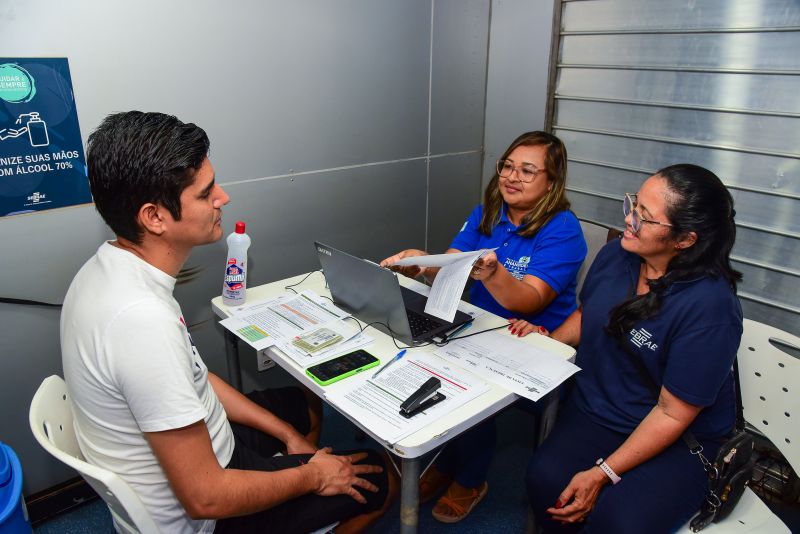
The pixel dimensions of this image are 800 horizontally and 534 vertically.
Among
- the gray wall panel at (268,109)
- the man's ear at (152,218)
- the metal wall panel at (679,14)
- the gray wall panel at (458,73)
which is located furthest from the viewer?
the gray wall panel at (458,73)

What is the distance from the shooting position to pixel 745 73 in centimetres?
230

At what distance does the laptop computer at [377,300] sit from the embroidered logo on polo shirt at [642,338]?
0.51 meters

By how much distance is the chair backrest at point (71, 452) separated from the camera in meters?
1.08

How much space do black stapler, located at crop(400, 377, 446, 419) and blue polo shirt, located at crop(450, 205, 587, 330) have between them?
714 mm

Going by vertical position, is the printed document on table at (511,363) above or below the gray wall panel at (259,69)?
below

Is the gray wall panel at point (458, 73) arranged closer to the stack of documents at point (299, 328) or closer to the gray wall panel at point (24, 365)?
the stack of documents at point (299, 328)

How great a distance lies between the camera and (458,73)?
300 cm

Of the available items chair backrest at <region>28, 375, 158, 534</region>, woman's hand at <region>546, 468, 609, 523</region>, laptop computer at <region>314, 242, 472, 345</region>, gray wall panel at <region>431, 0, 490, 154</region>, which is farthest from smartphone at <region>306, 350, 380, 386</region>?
gray wall panel at <region>431, 0, 490, 154</region>

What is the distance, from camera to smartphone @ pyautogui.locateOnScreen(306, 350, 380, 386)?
1499mm

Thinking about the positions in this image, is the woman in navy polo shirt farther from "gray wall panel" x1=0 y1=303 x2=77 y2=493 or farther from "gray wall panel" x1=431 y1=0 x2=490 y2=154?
"gray wall panel" x1=0 y1=303 x2=77 y2=493

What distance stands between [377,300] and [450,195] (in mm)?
1629

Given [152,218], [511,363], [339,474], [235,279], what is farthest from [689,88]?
[152,218]

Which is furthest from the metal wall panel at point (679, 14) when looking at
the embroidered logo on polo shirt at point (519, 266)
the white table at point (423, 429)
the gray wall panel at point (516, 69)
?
the white table at point (423, 429)

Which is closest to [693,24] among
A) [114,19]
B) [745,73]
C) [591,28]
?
[745,73]
